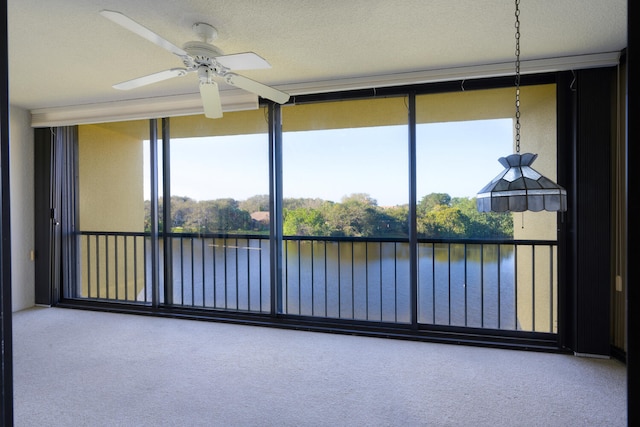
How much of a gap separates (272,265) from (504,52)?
2.73 meters

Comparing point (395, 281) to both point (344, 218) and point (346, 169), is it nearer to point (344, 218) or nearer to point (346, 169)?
point (344, 218)

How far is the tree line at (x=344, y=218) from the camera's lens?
3275mm

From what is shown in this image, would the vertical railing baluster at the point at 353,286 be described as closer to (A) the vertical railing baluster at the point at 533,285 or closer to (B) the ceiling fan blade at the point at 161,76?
(A) the vertical railing baluster at the point at 533,285

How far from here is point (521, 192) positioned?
149 centimetres

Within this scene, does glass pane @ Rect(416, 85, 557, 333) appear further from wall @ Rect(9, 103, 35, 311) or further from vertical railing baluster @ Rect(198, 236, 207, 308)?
wall @ Rect(9, 103, 35, 311)

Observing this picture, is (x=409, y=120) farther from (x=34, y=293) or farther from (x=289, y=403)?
(x=34, y=293)

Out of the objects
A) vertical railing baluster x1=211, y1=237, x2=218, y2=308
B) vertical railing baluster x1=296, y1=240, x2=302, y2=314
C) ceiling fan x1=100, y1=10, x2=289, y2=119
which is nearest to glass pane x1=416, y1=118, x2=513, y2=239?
vertical railing baluster x1=296, y1=240, x2=302, y2=314

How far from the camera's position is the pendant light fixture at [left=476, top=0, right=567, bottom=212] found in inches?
58.4

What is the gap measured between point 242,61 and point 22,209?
3.81 meters

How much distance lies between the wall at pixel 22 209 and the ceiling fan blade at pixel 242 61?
135 inches

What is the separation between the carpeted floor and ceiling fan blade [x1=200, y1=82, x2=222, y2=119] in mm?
1874

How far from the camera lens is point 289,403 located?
2244 mm

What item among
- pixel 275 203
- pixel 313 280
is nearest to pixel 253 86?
pixel 275 203

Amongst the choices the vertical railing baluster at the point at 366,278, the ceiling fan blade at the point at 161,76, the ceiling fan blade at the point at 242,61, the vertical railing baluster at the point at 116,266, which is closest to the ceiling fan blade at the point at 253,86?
the ceiling fan blade at the point at 242,61
